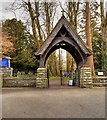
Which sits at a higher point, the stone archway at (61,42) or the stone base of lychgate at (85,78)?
the stone archway at (61,42)

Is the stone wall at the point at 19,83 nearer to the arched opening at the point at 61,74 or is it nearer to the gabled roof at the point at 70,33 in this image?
the arched opening at the point at 61,74

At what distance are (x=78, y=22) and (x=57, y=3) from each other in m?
2.77

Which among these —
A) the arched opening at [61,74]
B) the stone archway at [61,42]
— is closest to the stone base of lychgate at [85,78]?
the stone archway at [61,42]

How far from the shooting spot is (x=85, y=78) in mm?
15750

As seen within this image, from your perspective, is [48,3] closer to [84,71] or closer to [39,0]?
[39,0]

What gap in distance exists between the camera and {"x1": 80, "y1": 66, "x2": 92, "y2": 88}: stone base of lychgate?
616 inches

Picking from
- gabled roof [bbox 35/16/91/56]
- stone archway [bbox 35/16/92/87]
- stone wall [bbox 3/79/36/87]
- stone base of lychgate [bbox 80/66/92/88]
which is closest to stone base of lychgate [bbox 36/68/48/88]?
stone archway [bbox 35/16/92/87]

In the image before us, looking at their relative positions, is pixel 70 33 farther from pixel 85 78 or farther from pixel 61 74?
pixel 61 74

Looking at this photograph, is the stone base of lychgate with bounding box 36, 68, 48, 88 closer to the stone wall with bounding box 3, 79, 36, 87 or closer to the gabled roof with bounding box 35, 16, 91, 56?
the stone wall with bounding box 3, 79, 36, 87

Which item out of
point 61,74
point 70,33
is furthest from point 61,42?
point 61,74

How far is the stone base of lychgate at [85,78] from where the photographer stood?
15648 millimetres

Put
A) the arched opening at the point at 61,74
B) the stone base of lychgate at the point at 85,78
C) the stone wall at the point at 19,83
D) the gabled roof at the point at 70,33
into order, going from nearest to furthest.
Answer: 1. the gabled roof at the point at 70,33
2. the stone base of lychgate at the point at 85,78
3. the stone wall at the point at 19,83
4. the arched opening at the point at 61,74

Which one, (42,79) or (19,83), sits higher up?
(42,79)

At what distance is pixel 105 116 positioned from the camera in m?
6.20
